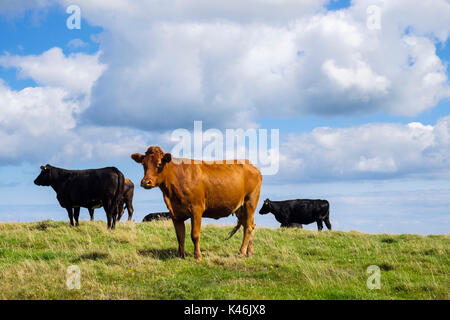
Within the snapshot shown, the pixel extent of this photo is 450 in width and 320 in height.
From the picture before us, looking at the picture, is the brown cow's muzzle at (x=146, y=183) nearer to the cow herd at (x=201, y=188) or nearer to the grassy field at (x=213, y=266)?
the cow herd at (x=201, y=188)

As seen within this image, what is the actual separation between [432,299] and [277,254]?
509 cm

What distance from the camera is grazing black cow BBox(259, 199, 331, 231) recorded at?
27734 mm

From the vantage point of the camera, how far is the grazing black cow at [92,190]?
60.9 ft

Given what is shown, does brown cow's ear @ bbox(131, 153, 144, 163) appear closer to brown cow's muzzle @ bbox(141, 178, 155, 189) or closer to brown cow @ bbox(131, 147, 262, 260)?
brown cow @ bbox(131, 147, 262, 260)

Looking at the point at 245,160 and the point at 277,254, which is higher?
the point at 245,160

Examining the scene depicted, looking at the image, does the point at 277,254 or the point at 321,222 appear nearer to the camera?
the point at 277,254

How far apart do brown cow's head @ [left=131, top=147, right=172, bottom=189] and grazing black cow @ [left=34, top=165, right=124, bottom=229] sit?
7.51 m

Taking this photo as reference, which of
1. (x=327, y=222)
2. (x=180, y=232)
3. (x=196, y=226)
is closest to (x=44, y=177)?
(x=180, y=232)

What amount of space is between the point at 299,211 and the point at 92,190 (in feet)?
45.2

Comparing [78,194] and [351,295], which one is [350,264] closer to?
[351,295]

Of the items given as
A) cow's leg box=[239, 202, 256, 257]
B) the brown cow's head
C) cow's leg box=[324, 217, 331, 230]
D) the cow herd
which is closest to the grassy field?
cow's leg box=[239, 202, 256, 257]

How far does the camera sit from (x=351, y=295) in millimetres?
8648

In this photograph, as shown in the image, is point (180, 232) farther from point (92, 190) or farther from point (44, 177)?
point (44, 177)
